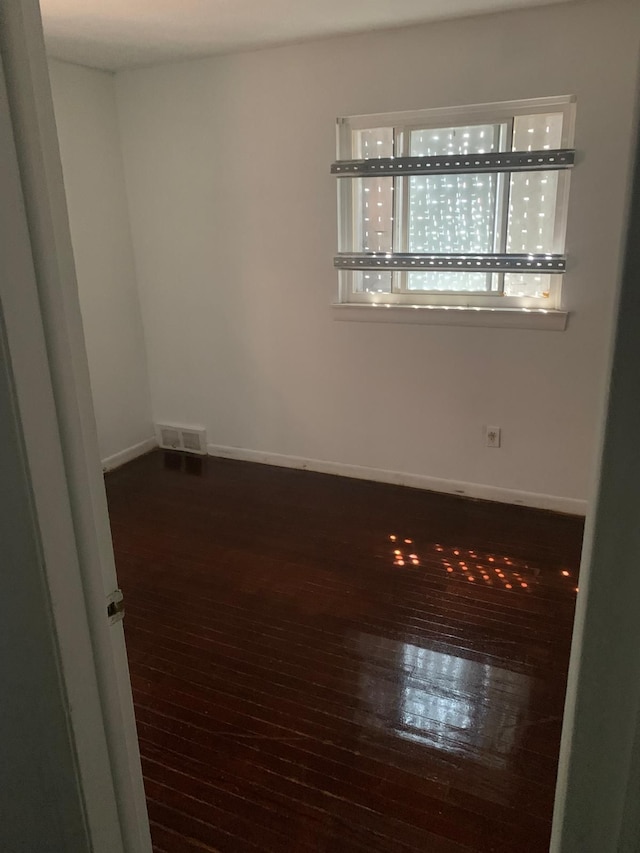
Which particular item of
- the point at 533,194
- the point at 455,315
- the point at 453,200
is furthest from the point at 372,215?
the point at 533,194

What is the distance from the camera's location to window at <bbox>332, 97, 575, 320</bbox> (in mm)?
3033

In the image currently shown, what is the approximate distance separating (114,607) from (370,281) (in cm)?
283

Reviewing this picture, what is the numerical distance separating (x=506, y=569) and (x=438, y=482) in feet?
2.84

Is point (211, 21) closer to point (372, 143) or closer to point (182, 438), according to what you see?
point (372, 143)

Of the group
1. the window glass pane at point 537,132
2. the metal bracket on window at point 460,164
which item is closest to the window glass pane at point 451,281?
the metal bracket on window at point 460,164

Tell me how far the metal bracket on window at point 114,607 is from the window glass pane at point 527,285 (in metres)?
2.70

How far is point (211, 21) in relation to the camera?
2.85 meters

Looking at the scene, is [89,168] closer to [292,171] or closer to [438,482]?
[292,171]

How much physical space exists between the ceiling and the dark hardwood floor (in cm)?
232

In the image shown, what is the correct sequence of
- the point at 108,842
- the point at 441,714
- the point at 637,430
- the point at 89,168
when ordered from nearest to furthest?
the point at 637,430 → the point at 108,842 → the point at 441,714 → the point at 89,168

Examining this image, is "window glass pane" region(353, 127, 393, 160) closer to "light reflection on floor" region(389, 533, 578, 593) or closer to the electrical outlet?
the electrical outlet

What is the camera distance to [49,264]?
34.1 inches

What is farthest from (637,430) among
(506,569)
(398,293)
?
(398,293)

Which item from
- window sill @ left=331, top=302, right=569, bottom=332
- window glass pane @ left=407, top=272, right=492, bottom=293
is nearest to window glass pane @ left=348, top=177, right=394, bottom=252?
window glass pane @ left=407, top=272, right=492, bottom=293
